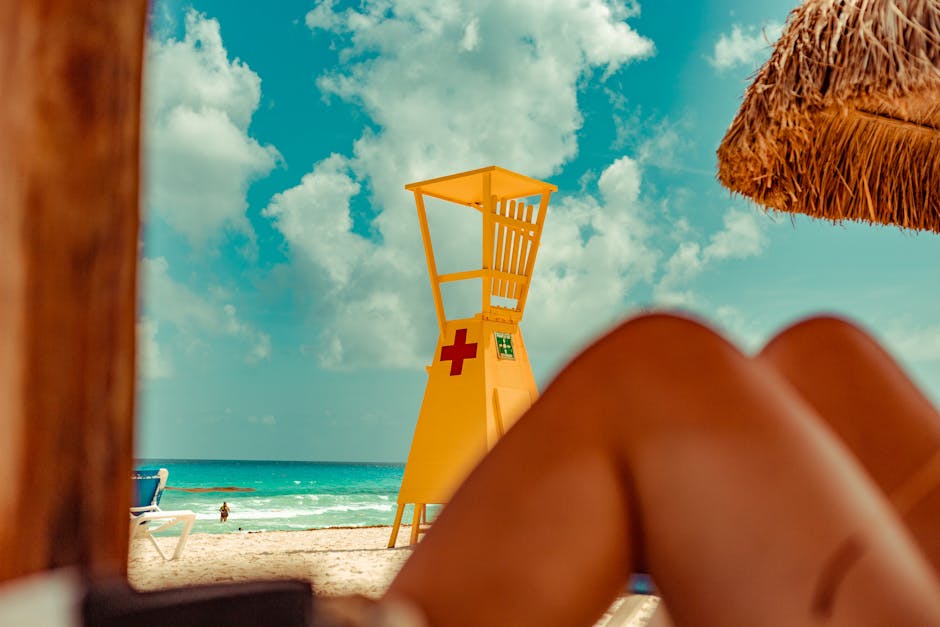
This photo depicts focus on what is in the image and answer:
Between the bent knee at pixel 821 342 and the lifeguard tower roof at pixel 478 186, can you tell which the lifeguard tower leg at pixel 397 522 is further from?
the bent knee at pixel 821 342

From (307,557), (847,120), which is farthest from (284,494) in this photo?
(847,120)

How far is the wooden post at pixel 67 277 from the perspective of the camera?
58 cm

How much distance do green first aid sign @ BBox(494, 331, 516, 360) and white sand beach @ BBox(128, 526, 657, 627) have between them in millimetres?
1252

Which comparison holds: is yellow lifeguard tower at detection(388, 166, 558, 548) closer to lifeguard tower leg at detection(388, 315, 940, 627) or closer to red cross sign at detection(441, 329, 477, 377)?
red cross sign at detection(441, 329, 477, 377)

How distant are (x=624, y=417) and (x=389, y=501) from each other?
21.4 meters

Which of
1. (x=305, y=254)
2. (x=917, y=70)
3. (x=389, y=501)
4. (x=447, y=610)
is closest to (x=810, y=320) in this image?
(x=447, y=610)

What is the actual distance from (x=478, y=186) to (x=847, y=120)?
287 centimetres

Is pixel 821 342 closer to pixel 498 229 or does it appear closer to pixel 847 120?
pixel 847 120

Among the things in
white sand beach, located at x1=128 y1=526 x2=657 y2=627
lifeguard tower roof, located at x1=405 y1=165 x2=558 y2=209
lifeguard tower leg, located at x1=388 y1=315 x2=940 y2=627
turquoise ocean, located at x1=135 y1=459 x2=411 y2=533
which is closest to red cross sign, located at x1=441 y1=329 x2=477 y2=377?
lifeguard tower roof, located at x1=405 y1=165 x2=558 y2=209

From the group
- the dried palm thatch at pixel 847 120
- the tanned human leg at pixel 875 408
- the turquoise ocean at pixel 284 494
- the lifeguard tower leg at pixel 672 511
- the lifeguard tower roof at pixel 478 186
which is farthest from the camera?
the turquoise ocean at pixel 284 494

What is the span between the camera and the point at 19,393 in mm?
588

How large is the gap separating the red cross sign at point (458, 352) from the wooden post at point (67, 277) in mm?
3810

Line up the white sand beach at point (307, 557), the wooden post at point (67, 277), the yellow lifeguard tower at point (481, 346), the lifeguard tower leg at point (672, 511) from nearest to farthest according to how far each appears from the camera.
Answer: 1. the lifeguard tower leg at point (672, 511)
2. the wooden post at point (67, 277)
3. the white sand beach at point (307, 557)
4. the yellow lifeguard tower at point (481, 346)

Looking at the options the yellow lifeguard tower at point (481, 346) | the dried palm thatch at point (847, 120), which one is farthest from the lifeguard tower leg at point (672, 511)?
the yellow lifeguard tower at point (481, 346)
